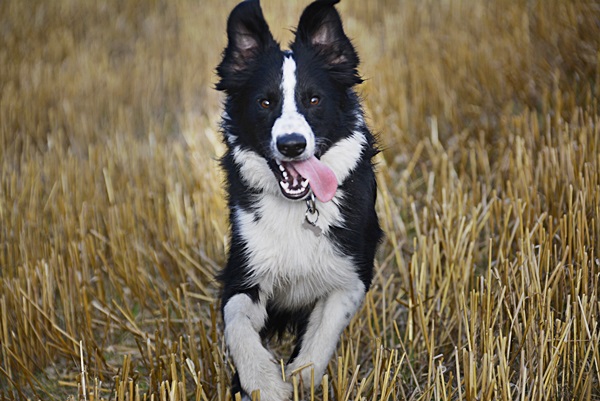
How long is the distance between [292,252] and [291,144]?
0.46m

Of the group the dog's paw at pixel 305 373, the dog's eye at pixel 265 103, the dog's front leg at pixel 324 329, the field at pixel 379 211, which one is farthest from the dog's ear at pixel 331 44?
the dog's paw at pixel 305 373

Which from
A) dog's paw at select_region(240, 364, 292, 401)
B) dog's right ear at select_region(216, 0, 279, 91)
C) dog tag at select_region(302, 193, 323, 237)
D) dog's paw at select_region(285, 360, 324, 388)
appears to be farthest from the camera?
dog's right ear at select_region(216, 0, 279, 91)

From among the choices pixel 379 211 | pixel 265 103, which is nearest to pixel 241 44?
pixel 265 103

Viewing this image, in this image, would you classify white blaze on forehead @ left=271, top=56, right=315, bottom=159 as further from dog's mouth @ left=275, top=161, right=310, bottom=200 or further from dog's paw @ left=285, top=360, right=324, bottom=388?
dog's paw @ left=285, top=360, right=324, bottom=388

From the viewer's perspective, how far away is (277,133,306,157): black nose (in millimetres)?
2750

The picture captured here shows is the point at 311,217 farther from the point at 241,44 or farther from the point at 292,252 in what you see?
the point at 241,44

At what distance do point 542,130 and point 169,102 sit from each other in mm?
3667

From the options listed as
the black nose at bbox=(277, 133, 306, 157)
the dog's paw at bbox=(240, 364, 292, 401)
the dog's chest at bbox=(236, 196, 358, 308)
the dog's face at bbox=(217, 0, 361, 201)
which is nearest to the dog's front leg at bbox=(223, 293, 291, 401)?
the dog's paw at bbox=(240, 364, 292, 401)

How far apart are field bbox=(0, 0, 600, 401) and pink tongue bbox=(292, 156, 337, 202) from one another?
2.10 ft

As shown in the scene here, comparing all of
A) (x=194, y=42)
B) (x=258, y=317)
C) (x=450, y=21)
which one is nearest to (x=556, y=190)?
(x=258, y=317)

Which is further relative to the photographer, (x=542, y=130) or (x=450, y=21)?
(x=450, y=21)

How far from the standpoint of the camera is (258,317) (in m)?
2.97

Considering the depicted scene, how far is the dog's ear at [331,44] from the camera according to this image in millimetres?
3174

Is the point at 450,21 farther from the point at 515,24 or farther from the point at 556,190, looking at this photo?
the point at 556,190
